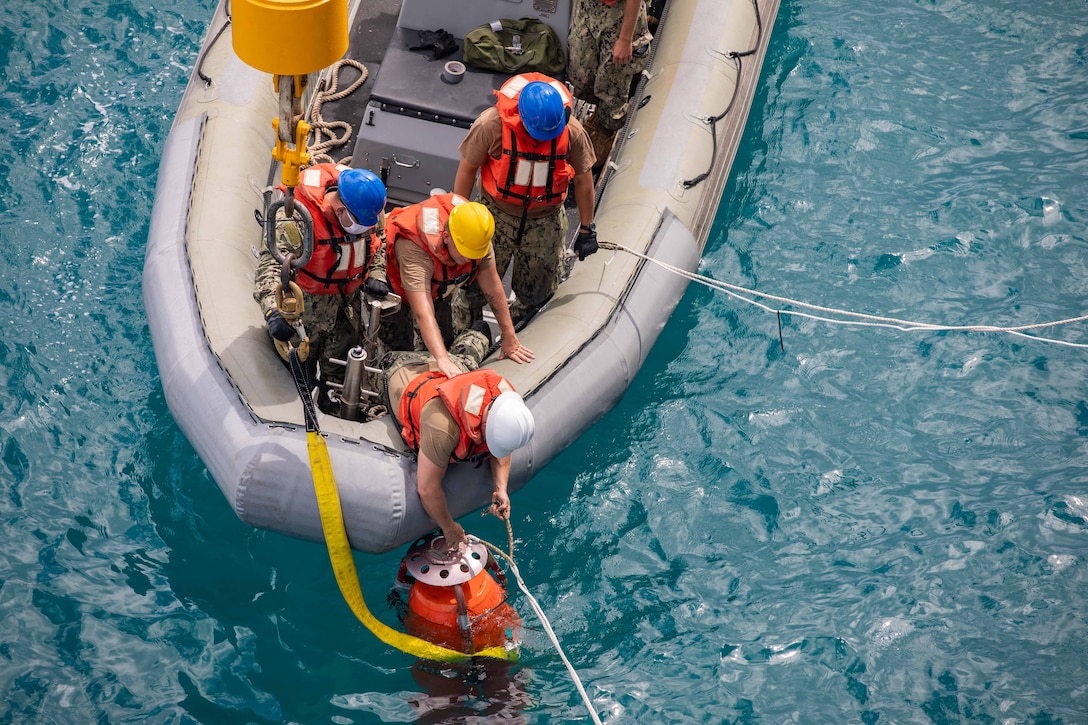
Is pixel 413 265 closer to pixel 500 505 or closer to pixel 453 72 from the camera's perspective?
pixel 500 505

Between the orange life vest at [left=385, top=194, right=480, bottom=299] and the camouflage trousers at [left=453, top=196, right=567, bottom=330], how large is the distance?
38 cm

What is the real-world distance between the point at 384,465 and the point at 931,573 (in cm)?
232

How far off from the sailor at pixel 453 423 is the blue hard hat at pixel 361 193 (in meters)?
0.58

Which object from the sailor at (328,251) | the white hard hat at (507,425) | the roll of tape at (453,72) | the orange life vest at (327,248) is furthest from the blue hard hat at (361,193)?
the roll of tape at (453,72)

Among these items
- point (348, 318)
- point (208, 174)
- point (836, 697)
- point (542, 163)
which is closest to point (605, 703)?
point (836, 697)

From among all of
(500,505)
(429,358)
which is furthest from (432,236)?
(500,505)

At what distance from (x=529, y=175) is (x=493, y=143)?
0.62 feet

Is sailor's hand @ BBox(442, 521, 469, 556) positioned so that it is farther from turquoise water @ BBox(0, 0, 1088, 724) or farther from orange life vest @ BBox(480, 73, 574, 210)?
orange life vest @ BBox(480, 73, 574, 210)

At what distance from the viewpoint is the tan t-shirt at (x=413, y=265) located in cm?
385

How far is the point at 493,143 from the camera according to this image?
413 cm

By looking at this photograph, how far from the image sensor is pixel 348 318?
4.18 m

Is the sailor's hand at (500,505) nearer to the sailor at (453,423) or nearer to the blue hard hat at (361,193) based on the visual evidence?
the sailor at (453,423)

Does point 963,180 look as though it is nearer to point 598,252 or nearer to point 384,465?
point 598,252

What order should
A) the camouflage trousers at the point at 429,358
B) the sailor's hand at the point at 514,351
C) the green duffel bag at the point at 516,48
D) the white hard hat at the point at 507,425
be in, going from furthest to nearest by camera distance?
1. the green duffel bag at the point at 516,48
2. the sailor's hand at the point at 514,351
3. the camouflage trousers at the point at 429,358
4. the white hard hat at the point at 507,425
